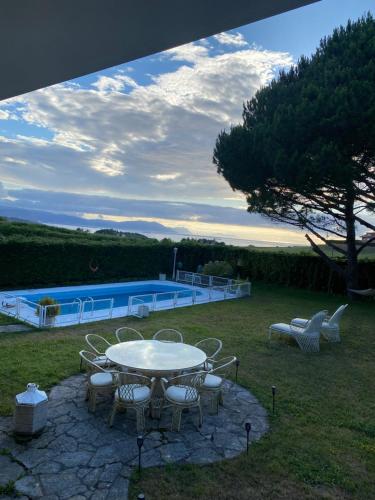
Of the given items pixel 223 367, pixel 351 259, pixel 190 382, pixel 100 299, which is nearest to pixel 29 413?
pixel 190 382

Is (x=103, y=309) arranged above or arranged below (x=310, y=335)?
below

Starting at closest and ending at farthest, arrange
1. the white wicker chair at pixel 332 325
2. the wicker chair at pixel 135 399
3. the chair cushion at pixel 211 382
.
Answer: the wicker chair at pixel 135 399 → the chair cushion at pixel 211 382 → the white wicker chair at pixel 332 325

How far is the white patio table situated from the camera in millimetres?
4770

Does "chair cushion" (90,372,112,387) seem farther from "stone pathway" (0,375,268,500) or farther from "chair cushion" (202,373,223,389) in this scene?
"chair cushion" (202,373,223,389)

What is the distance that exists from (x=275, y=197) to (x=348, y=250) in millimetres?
4378

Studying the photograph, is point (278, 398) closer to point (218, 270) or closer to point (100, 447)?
point (100, 447)

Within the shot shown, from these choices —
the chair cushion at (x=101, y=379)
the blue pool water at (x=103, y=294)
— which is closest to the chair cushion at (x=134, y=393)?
the chair cushion at (x=101, y=379)

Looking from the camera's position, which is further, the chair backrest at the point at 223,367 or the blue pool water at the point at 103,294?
the blue pool water at the point at 103,294

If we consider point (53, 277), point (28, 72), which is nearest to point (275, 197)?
point (53, 277)

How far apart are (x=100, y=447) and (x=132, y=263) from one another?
15.9 m

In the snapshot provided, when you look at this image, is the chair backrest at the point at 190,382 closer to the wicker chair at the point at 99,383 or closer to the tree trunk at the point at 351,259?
the wicker chair at the point at 99,383

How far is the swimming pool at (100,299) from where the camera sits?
1022cm

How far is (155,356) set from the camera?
5215mm

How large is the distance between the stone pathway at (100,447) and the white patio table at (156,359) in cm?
55
